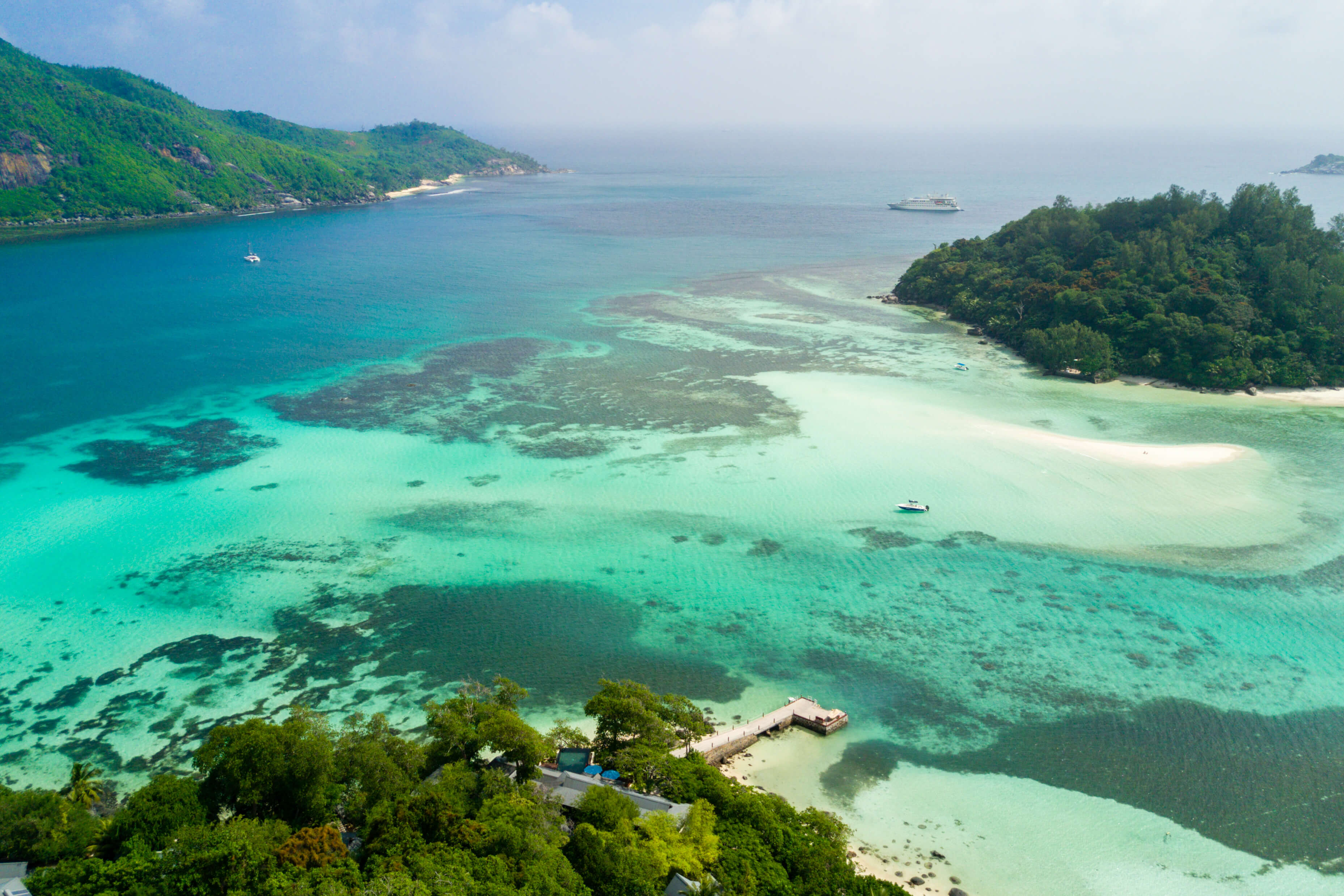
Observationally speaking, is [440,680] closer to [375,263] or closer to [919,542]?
[919,542]

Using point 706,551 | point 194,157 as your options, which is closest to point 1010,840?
point 706,551

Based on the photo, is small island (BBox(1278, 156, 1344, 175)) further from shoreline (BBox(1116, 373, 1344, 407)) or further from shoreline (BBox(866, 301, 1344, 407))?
shoreline (BBox(866, 301, 1344, 407))

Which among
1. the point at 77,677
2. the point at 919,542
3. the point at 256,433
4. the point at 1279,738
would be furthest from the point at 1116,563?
the point at 256,433

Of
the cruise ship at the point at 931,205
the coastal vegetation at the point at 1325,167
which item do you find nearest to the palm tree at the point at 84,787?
the cruise ship at the point at 931,205

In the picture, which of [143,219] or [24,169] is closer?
[24,169]

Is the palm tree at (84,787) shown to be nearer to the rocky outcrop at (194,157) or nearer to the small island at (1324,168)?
the rocky outcrop at (194,157)

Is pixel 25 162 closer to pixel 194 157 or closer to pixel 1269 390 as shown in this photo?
pixel 194 157
